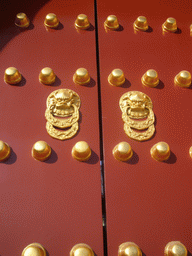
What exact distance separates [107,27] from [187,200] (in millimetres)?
697

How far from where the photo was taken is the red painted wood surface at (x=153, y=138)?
0.62 meters

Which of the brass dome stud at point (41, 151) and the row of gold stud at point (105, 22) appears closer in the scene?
the brass dome stud at point (41, 151)

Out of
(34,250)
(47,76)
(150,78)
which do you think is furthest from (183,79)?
(34,250)

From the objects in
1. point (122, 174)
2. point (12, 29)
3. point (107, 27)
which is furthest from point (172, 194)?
point (12, 29)

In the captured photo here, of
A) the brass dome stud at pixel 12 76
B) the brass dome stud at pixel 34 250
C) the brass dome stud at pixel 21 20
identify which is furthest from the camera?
the brass dome stud at pixel 21 20

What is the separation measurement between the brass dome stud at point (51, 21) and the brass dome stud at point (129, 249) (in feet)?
2.63

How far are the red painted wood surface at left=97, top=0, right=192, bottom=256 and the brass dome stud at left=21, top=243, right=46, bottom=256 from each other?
16 centimetres

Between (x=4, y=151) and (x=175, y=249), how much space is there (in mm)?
493

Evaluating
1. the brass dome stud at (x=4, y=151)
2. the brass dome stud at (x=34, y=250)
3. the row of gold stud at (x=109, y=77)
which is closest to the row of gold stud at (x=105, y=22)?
the row of gold stud at (x=109, y=77)

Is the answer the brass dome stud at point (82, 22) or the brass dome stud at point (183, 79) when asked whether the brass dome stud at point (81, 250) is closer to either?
the brass dome stud at point (183, 79)

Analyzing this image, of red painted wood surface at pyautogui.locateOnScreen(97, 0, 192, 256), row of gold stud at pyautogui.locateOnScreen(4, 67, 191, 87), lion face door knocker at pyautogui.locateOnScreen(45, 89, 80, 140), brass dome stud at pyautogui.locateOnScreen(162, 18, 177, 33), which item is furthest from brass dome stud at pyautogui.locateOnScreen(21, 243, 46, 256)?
brass dome stud at pyautogui.locateOnScreen(162, 18, 177, 33)

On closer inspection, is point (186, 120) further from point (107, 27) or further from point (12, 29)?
point (12, 29)

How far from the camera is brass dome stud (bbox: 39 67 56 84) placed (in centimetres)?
79

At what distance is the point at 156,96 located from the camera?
0.82 metres
